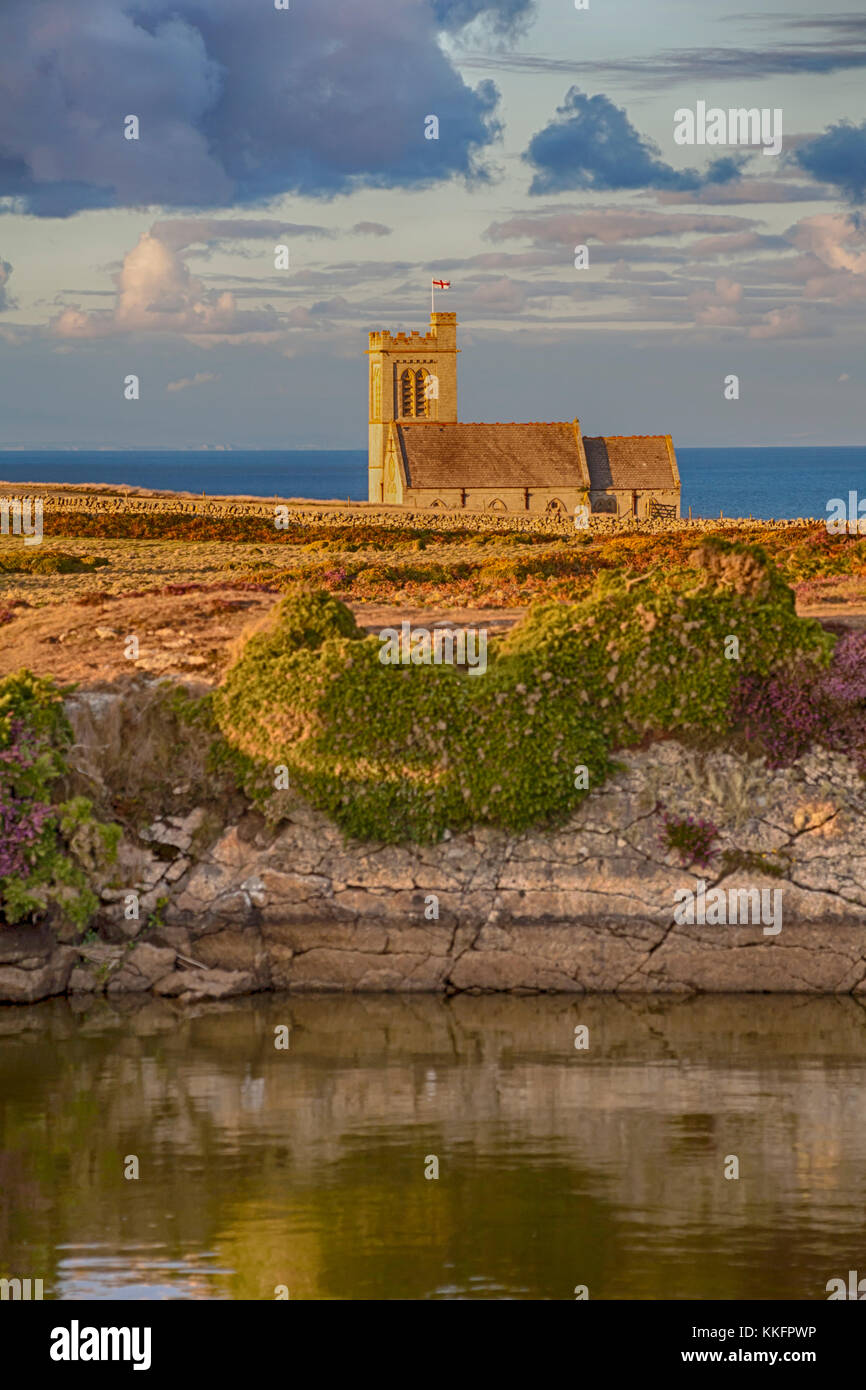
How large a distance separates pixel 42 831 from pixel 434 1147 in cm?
639

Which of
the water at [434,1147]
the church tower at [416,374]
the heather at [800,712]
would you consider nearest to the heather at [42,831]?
the water at [434,1147]

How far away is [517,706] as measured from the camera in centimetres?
1858

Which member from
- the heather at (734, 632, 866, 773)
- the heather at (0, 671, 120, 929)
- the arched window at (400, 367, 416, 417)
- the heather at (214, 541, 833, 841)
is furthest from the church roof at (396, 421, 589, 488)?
the heather at (0, 671, 120, 929)

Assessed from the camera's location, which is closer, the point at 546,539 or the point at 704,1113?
the point at 704,1113

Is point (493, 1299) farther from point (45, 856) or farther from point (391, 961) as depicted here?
point (45, 856)

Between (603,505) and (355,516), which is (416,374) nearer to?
(603,505)

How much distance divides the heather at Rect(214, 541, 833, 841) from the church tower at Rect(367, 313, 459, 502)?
4501 inches

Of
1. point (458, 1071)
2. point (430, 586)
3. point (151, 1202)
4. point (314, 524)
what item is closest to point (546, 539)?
point (314, 524)

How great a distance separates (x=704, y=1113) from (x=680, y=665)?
5.82 metres

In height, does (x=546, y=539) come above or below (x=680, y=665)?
above

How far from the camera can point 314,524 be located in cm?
5331

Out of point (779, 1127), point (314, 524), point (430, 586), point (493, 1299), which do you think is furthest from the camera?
point (314, 524)

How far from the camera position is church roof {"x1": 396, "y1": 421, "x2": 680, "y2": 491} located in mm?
91938

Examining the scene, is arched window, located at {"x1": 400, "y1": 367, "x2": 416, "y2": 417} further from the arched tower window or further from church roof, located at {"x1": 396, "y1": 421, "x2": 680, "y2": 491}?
church roof, located at {"x1": 396, "y1": 421, "x2": 680, "y2": 491}
